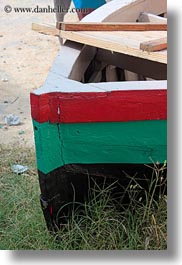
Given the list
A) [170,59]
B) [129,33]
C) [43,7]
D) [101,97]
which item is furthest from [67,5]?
[170,59]

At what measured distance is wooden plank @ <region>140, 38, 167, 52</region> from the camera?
4.26ft

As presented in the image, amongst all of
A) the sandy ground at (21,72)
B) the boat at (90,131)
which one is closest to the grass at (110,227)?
the boat at (90,131)

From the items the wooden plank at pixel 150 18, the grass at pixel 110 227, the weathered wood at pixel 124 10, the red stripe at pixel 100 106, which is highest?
the weathered wood at pixel 124 10

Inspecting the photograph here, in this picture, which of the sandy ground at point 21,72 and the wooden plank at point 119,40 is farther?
the sandy ground at point 21,72

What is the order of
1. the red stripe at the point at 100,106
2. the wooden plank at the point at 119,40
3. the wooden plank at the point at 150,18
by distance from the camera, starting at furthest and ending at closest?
the wooden plank at the point at 150,18 < the wooden plank at the point at 119,40 < the red stripe at the point at 100,106

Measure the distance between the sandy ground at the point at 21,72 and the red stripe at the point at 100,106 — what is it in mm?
1044

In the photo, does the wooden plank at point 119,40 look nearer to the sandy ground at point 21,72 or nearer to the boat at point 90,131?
the boat at point 90,131

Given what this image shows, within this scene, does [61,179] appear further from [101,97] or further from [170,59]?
[170,59]

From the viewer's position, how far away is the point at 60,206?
1239 millimetres

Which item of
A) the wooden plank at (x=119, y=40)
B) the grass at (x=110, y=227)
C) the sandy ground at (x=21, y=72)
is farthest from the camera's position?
the sandy ground at (x=21, y=72)

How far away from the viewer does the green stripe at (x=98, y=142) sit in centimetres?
116

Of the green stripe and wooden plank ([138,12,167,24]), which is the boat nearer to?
the green stripe

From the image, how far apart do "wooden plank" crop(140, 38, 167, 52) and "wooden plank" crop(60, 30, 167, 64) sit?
0.4 inches

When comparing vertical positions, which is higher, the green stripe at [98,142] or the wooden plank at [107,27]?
the wooden plank at [107,27]
